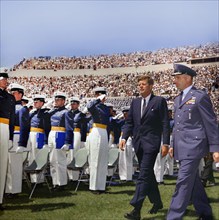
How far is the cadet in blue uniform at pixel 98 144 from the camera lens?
22.6ft

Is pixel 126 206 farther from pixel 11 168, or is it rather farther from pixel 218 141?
pixel 218 141

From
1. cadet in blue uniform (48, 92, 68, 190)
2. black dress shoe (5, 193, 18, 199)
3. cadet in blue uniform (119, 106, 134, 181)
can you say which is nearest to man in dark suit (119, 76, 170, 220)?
black dress shoe (5, 193, 18, 199)

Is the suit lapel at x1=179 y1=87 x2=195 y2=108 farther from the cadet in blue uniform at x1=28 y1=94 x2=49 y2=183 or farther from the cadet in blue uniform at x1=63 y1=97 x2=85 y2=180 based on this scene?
the cadet in blue uniform at x1=28 y1=94 x2=49 y2=183

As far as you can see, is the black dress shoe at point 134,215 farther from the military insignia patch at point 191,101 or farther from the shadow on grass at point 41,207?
the military insignia patch at point 191,101

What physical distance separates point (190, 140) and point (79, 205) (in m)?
2.18

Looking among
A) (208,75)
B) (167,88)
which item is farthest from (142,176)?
(167,88)

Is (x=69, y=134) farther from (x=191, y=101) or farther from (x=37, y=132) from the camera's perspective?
(x=191, y=101)

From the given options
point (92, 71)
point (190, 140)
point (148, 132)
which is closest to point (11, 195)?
point (148, 132)

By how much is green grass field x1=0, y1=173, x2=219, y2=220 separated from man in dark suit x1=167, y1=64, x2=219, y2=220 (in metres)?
0.77

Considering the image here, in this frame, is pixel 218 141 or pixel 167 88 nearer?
pixel 218 141

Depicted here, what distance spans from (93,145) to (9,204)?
1.73 metres

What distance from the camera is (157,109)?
16.7ft

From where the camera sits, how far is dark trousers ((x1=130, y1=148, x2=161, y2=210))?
4.80 metres

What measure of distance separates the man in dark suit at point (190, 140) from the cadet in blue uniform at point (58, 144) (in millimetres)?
3307
